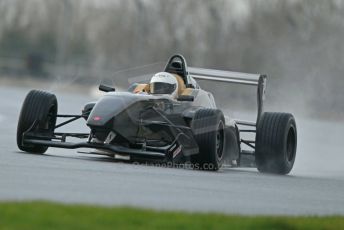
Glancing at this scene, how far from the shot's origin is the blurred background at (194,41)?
34688mm

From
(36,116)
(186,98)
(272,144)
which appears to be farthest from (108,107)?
(272,144)

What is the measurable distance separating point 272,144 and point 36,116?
3433mm

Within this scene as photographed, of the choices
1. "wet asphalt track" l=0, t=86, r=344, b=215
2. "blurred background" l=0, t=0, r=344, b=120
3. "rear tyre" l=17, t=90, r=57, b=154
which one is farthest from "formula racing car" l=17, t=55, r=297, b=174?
"blurred background" l=0, t=0, r=344, b=120

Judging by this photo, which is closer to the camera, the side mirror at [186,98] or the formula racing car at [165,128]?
the formula racing car at [165,128]

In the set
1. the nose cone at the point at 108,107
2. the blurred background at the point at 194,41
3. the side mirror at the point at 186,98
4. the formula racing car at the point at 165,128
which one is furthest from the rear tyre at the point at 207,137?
the blurred background at the point at 194,41

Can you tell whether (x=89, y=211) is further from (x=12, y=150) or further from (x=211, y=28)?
(x=211, y=28)

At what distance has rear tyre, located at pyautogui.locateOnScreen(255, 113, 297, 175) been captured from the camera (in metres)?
16.7

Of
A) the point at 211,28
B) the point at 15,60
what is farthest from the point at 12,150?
the point at 15,60

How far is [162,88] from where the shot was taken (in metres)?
16.8

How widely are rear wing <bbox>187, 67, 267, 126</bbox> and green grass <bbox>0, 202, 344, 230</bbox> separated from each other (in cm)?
858

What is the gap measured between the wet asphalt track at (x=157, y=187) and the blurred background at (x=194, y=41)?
4693 millimetres

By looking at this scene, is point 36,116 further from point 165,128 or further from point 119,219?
point 119,219

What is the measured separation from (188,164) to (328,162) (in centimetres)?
754

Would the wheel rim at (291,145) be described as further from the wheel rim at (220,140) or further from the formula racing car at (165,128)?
the wheel rim at (220,140)
